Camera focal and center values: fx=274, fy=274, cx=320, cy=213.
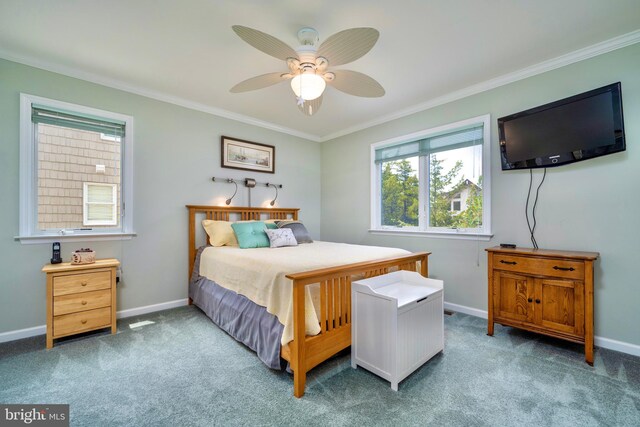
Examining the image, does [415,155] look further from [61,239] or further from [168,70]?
[61,239]

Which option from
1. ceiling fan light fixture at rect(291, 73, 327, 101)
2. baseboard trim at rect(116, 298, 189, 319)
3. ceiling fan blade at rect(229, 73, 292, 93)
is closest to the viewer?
ceiling fan light fixture at rect(291, 73, 327, 101)

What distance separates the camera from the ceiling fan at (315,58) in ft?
5.53

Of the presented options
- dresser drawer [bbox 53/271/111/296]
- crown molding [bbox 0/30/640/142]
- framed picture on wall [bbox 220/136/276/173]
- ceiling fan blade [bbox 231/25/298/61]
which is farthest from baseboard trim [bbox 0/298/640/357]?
ceiling fan blade [bbox 231/25/298/61]

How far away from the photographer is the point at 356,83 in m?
2.19

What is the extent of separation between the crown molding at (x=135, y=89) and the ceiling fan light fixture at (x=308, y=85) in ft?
6.62

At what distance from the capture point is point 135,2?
1.85m

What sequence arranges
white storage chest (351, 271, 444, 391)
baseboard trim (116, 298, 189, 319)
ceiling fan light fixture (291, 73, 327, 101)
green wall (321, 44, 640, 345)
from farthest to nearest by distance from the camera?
baseboard trim (116, 298, 189, 319) → green wall (321, 44, 640, 345) → ceiling fan light fixture (291, 73, 327, 101) → white storage chest (351, 271, 444, 391)

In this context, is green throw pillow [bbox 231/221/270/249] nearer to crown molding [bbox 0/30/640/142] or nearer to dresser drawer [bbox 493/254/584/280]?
crown molding [bbox 0/30/640/142]

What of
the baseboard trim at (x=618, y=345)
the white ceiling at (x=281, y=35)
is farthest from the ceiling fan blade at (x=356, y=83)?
the baseboard trim at (x=618, y=345)

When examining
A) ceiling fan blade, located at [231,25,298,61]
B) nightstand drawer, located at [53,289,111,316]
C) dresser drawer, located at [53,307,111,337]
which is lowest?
dresser drawer, located at [53,307,111,337]

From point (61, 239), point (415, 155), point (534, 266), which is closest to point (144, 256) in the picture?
point (61, 239)

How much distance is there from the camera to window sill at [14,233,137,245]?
8.30 feet

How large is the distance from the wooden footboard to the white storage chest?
0.09 metres

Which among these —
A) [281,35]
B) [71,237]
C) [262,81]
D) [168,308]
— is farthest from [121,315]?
[281,35]
